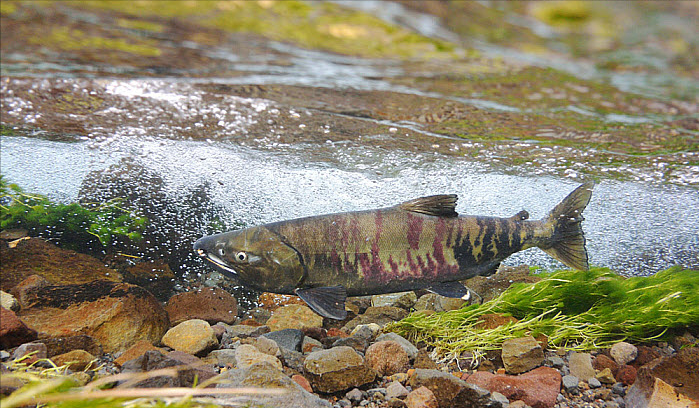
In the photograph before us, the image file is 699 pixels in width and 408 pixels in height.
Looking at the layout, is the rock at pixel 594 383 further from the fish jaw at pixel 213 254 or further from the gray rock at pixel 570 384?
the fish jaw at pixel 213 254

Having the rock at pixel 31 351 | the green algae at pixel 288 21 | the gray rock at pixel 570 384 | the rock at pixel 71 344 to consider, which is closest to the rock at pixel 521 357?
the gray rock at pixel 570 384

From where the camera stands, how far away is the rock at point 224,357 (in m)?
2.93

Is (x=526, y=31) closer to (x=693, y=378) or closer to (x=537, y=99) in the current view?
(x=537, y=99)

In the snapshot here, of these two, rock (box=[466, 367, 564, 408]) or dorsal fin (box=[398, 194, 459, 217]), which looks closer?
rock (box=[466, 367, 564, 408])

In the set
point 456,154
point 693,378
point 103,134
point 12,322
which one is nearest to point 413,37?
point 456,154

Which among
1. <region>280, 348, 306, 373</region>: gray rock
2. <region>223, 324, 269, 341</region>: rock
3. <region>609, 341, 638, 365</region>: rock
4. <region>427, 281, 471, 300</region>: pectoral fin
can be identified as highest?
<region>427, 281, 471, 300</region>: pectoral fin

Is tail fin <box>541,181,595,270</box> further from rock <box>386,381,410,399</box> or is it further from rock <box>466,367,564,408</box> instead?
rock <box>386,381,410,399</box>

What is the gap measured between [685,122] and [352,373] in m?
6.75

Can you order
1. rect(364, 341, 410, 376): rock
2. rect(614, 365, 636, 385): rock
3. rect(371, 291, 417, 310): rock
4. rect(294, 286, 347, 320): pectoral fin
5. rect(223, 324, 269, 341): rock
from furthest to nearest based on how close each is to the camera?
rect(371, 291, 417, 310): rock → rect(223, 324, 269, 341): rock → rect(614, 365, 636, 385): rock → rect(364, 341, 410, 376): rock → rect(294, 286, 347, 320): pectoral fin

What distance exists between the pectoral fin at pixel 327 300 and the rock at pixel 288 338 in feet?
1.44

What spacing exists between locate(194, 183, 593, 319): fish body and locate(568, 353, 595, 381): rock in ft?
3.10

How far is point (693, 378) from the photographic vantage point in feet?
9.37

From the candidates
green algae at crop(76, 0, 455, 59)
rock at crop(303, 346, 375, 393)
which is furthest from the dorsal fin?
green algae at crop(76, 0, 455, 59)

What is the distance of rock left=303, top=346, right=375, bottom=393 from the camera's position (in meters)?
2.74
